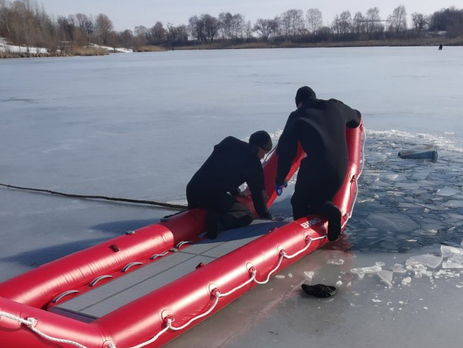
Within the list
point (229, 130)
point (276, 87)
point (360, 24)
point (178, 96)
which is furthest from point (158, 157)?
point (360, 24)

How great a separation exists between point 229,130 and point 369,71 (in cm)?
1034

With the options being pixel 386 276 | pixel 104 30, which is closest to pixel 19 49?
pixel 104 30

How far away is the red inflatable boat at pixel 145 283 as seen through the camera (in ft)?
6.13

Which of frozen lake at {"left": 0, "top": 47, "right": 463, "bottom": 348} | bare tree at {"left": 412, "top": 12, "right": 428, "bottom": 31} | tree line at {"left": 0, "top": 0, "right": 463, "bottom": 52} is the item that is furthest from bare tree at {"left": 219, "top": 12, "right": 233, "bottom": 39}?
frozen lake at {"left": 0, "top": 47, "right": 463, "bottom": 348}

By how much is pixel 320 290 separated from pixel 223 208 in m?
0.95

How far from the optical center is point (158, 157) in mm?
5730

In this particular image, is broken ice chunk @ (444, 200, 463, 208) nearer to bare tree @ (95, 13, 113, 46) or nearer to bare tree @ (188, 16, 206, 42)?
bare tree @ (95, 13, 113, 46)

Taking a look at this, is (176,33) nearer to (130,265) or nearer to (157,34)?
(157,34)

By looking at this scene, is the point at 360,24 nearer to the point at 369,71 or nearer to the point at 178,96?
the point at 369,71

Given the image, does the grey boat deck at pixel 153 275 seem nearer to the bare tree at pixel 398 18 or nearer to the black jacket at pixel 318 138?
the black jacket at pixel 318 138

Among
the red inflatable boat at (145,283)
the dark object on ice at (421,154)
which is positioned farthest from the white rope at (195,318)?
the dark object on ice at (421,154)

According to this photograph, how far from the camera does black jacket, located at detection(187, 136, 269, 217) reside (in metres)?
3.27

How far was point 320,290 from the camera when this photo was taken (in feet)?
8.69

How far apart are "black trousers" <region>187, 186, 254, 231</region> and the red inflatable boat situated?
72 millimetres
